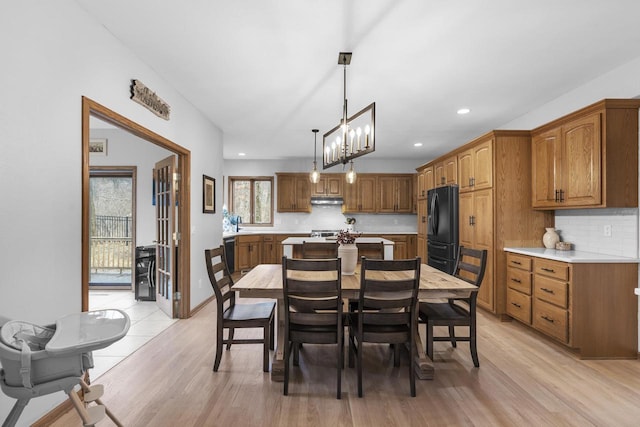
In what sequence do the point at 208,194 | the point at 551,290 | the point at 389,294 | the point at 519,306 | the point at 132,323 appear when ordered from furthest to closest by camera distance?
the point at 208,194 → the point at 132,323 → the point at 519,306 → the point at 551,290 → the point at 389,294

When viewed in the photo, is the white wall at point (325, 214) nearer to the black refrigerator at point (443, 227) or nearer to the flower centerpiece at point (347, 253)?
the black refrigerator at point (443, 227)

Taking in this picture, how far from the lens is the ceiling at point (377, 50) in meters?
2.29

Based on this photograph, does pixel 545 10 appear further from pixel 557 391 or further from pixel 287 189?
pixel 287 189

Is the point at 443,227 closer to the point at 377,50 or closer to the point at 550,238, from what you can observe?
the point at 550,238

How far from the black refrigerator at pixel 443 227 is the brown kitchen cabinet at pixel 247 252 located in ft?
11.9

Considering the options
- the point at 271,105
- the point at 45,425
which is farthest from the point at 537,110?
the point at 45,425

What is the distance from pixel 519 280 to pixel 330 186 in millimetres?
4573

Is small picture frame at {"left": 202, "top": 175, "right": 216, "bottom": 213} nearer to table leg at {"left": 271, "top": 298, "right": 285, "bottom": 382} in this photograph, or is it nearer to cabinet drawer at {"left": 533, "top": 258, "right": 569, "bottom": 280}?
table leg at {"left": 271, "top": 298, "right": 285, "bottom": 382}

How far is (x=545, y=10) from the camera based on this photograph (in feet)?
7.52

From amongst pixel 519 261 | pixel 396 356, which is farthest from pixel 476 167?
pixel 396 356

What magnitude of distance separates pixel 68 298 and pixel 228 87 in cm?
247

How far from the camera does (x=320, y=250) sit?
412 centimetres

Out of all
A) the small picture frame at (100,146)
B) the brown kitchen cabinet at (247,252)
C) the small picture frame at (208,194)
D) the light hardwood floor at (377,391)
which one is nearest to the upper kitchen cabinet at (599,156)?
the light hardwood floor at (377,391)

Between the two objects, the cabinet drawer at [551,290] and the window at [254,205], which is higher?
the window at [254,205]
